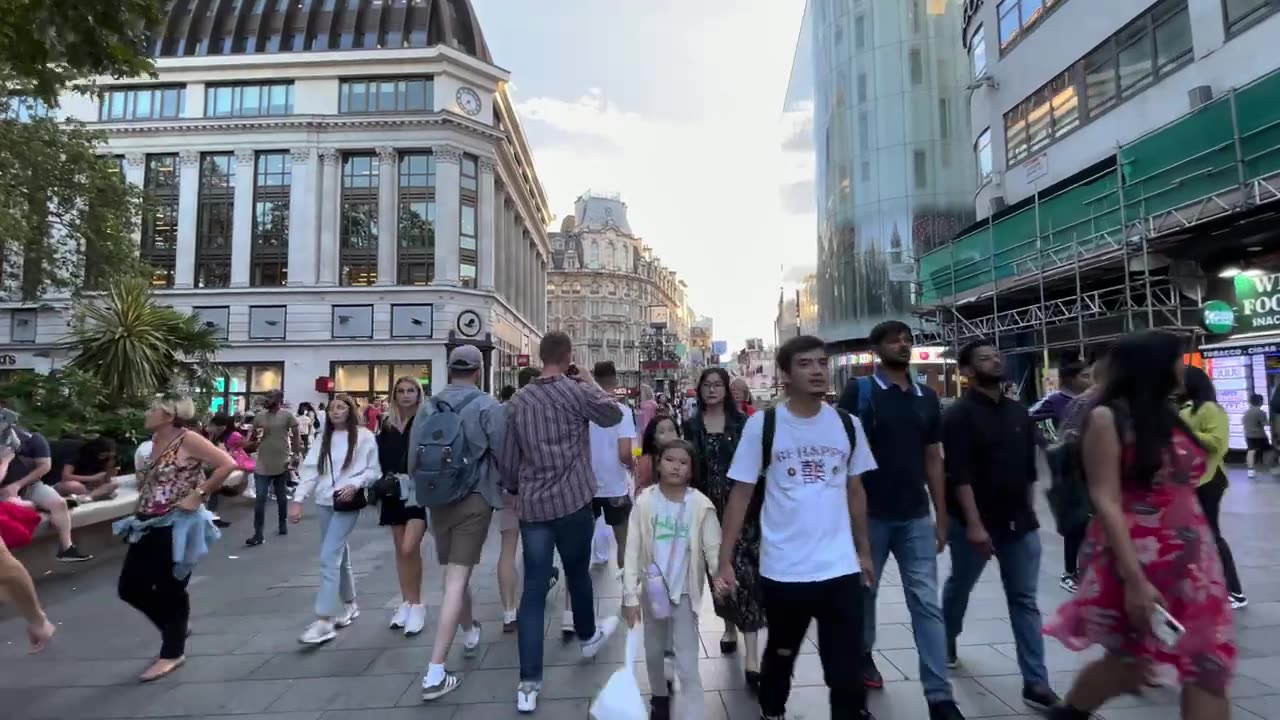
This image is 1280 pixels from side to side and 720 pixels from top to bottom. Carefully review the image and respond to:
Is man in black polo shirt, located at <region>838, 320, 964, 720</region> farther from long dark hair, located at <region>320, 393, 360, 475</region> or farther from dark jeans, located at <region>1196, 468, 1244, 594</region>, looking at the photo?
long dark hair, located at <region>320, 393, 360, 475</region>

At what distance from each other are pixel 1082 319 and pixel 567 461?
49.1ft

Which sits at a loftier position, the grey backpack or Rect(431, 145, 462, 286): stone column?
Rect(431, 145, 462, 286): stone column

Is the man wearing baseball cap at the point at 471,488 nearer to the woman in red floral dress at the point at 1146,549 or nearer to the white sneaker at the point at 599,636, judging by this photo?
the white sneaker at the point at 599,636

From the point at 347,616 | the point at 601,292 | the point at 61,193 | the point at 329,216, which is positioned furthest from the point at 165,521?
the point at 601,292

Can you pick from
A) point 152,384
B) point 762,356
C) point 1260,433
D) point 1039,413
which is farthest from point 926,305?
point 762,356

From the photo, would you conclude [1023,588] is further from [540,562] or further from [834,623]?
[540,562]

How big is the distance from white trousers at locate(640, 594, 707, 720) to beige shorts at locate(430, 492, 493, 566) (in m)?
1.22

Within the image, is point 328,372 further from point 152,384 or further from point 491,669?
point 491,669

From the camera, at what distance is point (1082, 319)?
14875mm

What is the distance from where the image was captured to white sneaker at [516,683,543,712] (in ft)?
12.0

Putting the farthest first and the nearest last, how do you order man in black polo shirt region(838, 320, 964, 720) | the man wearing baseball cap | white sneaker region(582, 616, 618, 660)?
white sneaker region(582, 616, 618, 660) → the man wearing baseball cap → man in black polo shirt region(838, 320, 964, 720)

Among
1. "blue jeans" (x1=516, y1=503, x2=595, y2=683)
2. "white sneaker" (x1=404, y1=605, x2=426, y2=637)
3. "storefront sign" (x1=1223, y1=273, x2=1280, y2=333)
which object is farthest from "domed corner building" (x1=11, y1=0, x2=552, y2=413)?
"blue jeans" (x1=516, y1=503, x2=595, y2=683)

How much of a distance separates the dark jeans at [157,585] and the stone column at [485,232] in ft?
124

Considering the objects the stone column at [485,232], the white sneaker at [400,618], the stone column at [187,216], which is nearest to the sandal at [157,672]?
the white sneaker at [400,618]
